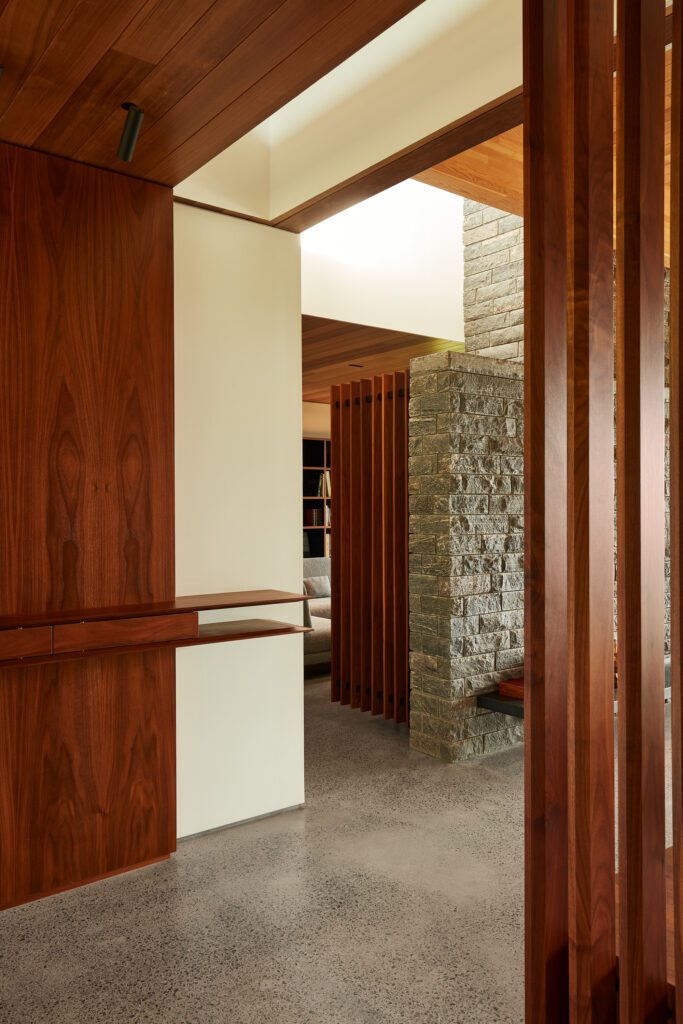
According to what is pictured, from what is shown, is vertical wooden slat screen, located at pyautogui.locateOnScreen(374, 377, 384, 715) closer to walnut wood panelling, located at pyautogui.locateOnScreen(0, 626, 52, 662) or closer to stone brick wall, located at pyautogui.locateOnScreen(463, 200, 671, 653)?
stone brick wall, located at pyautogui.locateOnScreen(463, 200, 671, 653)

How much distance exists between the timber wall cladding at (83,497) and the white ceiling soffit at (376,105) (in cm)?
50

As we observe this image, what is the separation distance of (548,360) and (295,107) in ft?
7.30

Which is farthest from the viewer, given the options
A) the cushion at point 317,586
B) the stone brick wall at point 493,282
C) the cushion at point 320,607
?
the cushion at point 317,586

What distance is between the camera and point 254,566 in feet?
10.0

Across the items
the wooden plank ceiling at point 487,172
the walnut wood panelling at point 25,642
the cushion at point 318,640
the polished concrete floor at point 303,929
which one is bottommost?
the polished concrete floor at point 303,929

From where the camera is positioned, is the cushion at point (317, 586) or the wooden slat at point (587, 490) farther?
the cushion at point (317, 586)

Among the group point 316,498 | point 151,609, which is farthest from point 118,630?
point 316,498

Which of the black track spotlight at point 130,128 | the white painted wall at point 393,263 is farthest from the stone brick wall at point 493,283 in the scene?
the black track spotlight at point 130,128

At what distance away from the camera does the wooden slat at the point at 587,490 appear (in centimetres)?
119

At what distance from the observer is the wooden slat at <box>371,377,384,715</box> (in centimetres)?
452

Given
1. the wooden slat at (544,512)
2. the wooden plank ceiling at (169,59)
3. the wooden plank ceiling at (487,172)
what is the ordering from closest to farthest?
the wooden slat at (544,512), the wooden plank ceiling at (169,59), the wooden plank ceiling at (487,172)

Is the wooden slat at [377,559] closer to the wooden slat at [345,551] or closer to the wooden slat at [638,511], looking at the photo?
the wooden slat at [345,551]

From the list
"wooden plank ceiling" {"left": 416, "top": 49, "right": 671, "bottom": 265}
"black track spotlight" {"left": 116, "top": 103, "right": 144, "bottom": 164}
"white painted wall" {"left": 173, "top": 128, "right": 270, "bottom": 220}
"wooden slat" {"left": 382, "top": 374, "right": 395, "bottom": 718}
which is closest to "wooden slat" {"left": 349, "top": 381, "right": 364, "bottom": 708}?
"wooden slat" {"left": 382, "top": 374, "right": 395, "bottom": 718}

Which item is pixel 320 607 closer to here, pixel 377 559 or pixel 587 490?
pixel 377 559
